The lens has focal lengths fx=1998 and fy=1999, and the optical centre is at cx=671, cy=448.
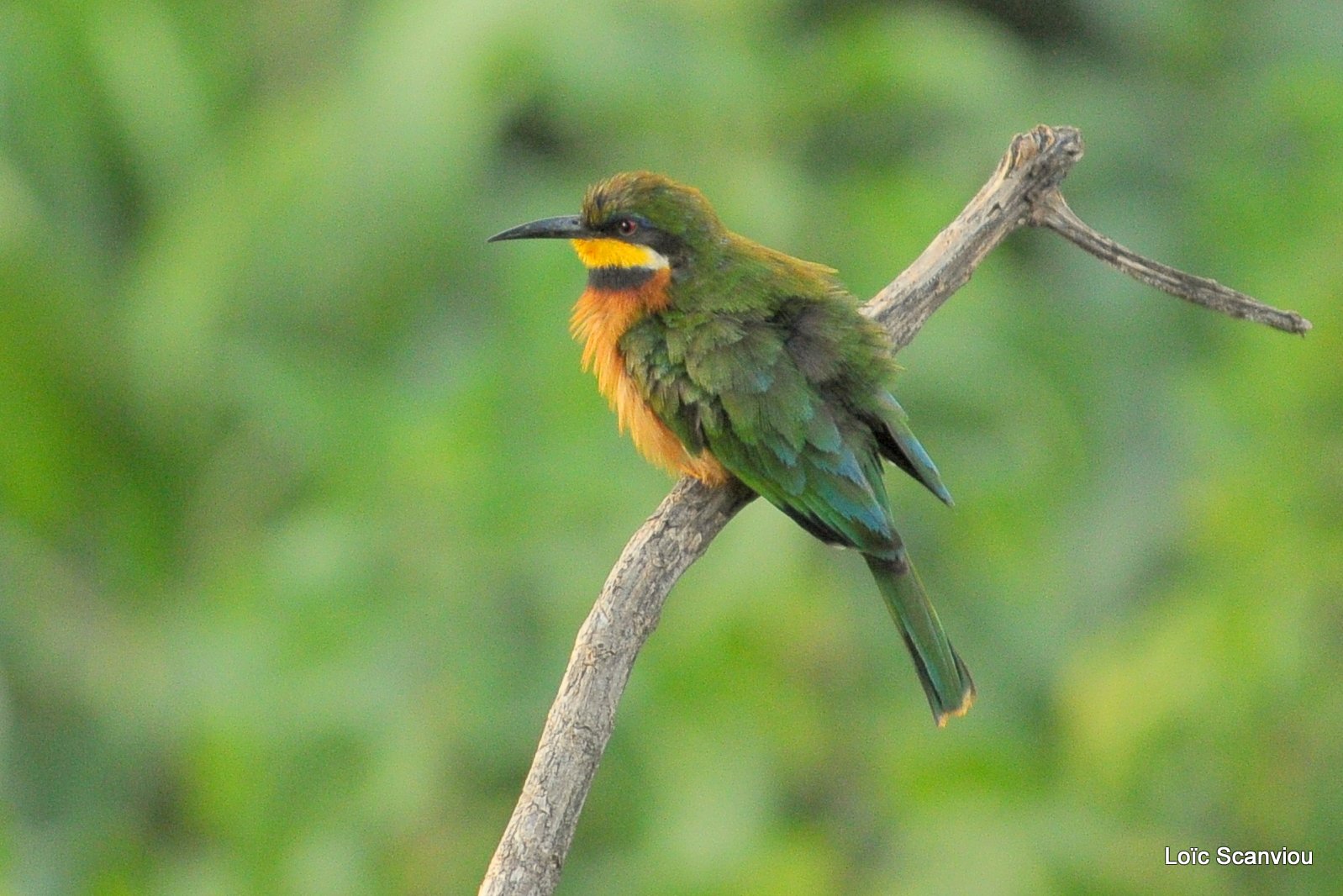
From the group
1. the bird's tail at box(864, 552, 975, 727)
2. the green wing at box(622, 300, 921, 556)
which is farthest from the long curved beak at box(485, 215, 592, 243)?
the bird's tail at box(864, 552, 975, 727)

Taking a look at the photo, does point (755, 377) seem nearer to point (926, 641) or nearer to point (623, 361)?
point (623, 361)

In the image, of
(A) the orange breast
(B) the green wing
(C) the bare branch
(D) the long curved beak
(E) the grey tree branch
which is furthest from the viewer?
(D) the long curved beak

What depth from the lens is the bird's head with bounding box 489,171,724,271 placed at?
3.39 metres

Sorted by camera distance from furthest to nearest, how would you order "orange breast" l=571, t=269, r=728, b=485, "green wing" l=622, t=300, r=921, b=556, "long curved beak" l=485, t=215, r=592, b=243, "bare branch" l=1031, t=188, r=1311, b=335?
1. "long curved beak" l=485, t=215, r=592, b=243
2. "orange breast" l=571, t=269, r=728, b=485
3. "green wing" l=622, t=300, r=921, b=556
4. "bare branch" l=1031, t=188, r=1311, b=335

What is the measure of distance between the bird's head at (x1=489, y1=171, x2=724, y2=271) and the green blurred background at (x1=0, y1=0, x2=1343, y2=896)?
0.98m

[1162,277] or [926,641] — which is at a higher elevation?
[1162,277]

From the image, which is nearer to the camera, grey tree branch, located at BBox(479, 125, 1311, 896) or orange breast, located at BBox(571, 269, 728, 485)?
grey tree branch, located at BBox(479, 125, 1311, 896)

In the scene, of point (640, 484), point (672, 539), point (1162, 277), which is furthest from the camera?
point (640, 484)

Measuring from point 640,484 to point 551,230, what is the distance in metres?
1.03

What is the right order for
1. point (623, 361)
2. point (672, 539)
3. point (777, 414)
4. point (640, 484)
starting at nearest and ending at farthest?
point (672, 539) < point (777, 414) < point (623, 361) < point (640, 484)

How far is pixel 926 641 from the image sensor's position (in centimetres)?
323

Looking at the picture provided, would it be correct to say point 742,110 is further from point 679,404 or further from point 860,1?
point 679,404

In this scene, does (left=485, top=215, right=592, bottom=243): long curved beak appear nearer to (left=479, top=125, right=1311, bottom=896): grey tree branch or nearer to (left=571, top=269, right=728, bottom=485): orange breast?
(left=571, top=269, right=728, bottom=485): orange breast

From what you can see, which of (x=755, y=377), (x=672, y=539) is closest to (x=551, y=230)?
(x=755, y=377)
